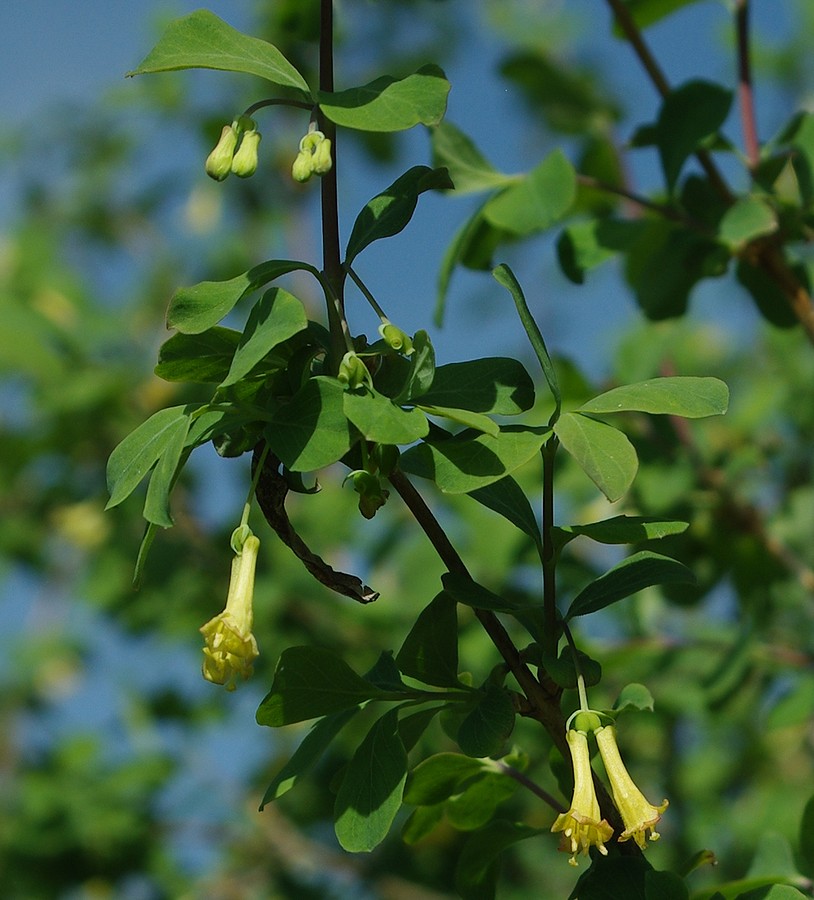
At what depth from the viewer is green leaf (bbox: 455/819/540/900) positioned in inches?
27.6

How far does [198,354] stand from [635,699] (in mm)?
316

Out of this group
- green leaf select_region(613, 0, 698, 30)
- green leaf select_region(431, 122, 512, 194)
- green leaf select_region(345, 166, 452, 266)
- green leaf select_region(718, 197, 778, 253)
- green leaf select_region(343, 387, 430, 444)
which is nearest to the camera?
green leaf select_region(343, 387, 430, 444)

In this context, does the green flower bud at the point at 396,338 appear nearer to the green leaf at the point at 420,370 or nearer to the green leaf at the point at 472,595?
the green leaf at the point at 420,370

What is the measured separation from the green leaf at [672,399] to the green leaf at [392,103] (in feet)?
0.58

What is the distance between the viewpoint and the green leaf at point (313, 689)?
63 cm

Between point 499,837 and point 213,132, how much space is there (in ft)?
7.29

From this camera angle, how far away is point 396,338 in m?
0.61

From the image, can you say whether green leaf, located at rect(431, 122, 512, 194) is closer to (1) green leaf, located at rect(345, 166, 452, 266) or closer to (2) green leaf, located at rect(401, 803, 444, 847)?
(1) green leaf, located at rect(345, 166, 452, 266)

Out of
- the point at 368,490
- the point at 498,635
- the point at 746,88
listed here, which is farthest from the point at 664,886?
the point at 746,88

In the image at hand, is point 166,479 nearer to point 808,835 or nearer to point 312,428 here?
point 312,428

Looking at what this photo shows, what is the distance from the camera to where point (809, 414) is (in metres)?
1.94

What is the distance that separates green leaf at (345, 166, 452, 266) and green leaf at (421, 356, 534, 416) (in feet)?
0.28

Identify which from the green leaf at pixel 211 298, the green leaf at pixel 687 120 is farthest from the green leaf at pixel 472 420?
the green leaf at pixel 687 120

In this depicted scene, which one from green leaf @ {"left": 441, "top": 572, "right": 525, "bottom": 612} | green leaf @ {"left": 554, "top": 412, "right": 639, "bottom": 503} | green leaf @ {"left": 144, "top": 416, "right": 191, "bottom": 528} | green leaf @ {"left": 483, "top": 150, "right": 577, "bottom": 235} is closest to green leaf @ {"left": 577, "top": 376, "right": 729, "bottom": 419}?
green leaf @ {"left": 554, "top": 412, "right": 639, "bottom": 503}
